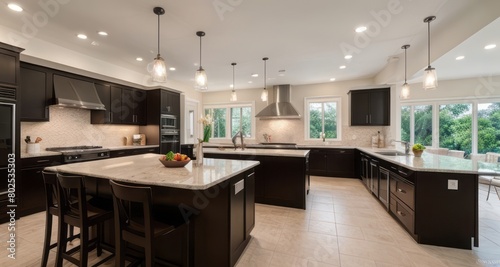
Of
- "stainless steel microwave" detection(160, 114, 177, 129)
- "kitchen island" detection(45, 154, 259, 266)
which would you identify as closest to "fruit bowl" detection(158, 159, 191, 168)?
"kitchen island" detection(45, 154, 259, 266)

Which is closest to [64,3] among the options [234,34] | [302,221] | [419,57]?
[234,34]

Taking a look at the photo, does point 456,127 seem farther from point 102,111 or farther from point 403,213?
point 102,111

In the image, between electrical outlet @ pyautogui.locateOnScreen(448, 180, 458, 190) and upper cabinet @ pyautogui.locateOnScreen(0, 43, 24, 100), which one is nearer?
electrical outlet @ pyautogui.locateOnScreen(448, 180, 458, 190)

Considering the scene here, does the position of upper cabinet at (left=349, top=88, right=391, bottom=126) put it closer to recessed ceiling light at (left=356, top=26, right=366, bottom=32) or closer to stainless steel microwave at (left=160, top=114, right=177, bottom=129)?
recessed ceiling light at (left=356, top=26, right=366, bottom=32)

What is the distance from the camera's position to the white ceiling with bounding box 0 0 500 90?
252 cm

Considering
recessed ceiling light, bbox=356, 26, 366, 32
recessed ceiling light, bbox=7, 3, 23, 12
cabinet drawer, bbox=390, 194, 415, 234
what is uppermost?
recessed ceiling light, bbox=356, 26, 366, 32

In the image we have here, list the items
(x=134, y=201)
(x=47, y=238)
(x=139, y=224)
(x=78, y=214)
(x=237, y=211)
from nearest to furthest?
(x=134, y=201) → (x=139, y=224) → (x=78, y=214) → (x=47, y=238) → (x=237, y=211)

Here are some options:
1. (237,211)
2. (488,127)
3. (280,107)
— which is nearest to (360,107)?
(280,107)

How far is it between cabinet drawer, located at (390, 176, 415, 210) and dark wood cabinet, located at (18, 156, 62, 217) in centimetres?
544

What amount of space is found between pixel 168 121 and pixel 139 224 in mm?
4686

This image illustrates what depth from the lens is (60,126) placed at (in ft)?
13.6

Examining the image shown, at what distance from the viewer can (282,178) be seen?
11.8 feet

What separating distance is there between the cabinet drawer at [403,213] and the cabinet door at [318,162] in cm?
272

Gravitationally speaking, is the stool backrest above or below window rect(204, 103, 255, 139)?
below
